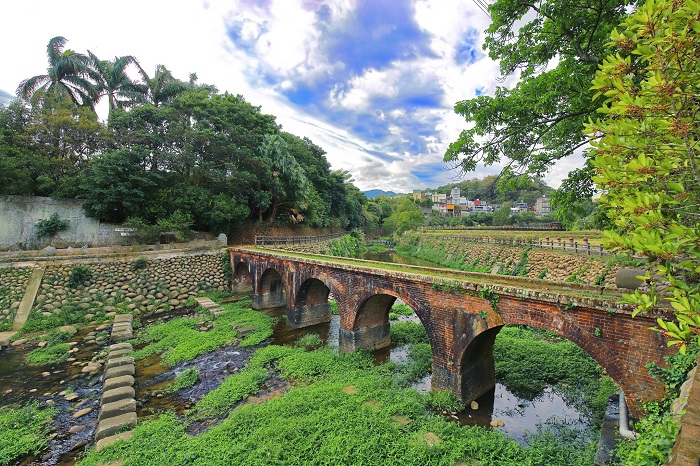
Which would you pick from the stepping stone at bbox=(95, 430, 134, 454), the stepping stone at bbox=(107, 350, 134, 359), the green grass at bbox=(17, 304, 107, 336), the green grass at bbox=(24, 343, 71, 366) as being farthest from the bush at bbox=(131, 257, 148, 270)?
the stepping stone at bbox=(95, 430, 134, 454)

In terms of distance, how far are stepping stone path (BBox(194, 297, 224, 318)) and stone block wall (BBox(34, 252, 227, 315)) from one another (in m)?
1.33

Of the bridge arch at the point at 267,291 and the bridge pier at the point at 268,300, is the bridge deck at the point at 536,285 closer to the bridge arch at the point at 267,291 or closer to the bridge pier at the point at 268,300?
the bridge arch at the point at 267,291

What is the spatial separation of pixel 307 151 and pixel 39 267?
93.8 ft

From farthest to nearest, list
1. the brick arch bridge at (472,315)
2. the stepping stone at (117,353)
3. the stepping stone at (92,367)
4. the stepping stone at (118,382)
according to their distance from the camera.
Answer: the stepping stone at (117,353) → the stepping stone at (92,367) → the stepping stone at (118,382) → the brick arch bridge at (472,315)

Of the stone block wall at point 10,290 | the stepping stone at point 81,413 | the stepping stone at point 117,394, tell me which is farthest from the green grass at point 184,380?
the stone block wall at point 10,290

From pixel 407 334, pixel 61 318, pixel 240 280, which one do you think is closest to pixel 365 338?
pixel 407 334

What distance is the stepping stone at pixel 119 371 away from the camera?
1079 cm

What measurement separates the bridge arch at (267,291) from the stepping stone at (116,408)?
10644mm

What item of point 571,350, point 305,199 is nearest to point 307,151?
point 305,199

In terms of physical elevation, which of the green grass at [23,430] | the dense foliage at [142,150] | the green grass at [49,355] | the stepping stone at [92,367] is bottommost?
the green grass at [49,355]

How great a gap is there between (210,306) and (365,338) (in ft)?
38.1

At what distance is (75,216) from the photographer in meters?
22.6

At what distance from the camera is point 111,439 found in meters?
7.58

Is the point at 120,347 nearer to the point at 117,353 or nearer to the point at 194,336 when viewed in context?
the point at 117,353
